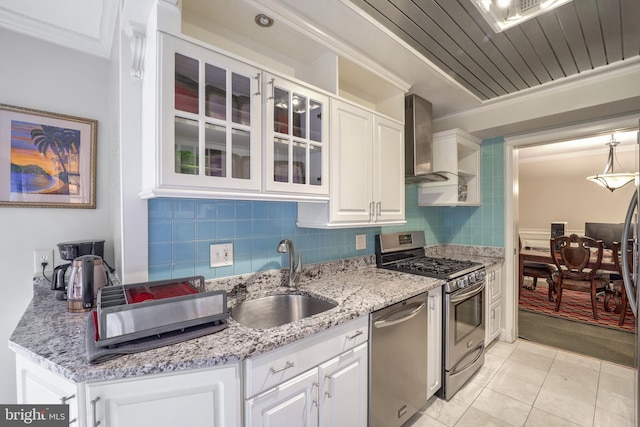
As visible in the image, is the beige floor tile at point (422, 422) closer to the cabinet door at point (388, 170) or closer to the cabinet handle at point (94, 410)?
the cabinet door at point (388, 170)

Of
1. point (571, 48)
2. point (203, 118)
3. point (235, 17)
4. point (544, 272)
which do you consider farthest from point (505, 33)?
point (544, 272)

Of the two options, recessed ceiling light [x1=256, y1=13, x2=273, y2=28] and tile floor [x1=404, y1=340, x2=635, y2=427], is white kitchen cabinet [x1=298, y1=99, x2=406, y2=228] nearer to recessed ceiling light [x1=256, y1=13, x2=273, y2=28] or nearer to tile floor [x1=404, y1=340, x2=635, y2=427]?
recessed ceiling light [x1=256, y1=13, x2=273, y2=28]

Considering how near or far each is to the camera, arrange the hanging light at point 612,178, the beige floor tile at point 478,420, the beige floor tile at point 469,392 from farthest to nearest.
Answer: the hanging light at point 612,178
the beige floor tile at point 469,392
the beige floor tile at point 478,420

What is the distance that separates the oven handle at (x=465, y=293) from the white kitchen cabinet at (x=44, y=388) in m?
2.03

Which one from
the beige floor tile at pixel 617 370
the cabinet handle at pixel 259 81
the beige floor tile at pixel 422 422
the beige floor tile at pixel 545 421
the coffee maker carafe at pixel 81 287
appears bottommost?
the beige floor tile at pixel 545 421

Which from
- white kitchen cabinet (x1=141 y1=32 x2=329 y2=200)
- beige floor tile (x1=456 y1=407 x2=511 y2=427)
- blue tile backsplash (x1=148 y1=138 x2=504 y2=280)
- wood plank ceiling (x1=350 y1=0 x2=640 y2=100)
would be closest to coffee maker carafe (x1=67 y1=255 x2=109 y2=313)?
blue tile backsplash (x1=148 y1=138 x2=504 y2=280)

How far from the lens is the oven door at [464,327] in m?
2.00

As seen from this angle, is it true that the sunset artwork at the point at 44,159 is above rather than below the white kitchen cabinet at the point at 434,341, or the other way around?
above

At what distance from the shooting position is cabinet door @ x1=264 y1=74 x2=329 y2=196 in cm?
141

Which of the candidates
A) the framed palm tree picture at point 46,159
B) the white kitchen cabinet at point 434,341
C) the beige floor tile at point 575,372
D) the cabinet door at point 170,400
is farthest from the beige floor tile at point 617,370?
the framed palm tree picture at point 46,159

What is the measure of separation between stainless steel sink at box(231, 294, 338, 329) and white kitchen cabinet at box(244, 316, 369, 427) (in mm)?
247

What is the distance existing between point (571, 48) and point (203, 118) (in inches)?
93.2

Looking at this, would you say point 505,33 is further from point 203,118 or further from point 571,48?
point 203,118

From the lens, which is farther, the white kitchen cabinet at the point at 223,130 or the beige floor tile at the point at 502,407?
the beige floor tile at the point at 502,407
